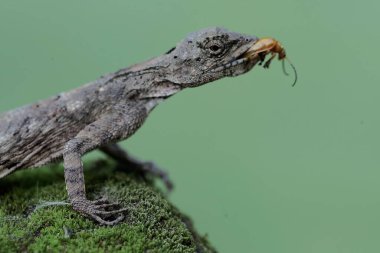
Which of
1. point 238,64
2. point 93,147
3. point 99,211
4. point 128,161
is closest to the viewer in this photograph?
point 99,211

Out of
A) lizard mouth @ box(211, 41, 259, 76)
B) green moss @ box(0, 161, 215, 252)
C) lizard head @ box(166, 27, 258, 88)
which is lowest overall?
green moss @ box(0, 161, 215, 252)

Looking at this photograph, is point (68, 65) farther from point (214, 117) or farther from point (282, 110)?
point (282, 110)

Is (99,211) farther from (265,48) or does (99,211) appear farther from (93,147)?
→ (265,48)

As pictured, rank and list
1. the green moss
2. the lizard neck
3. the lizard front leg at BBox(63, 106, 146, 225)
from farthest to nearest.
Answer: the lizard neck, the lizard front leg at BBox(63, 106, 146, 225), the green moss

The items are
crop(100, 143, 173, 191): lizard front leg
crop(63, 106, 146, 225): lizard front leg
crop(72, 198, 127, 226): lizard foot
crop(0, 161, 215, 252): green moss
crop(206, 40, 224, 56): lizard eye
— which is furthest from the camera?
crop(100, 143, 173, 191): lizard front leg

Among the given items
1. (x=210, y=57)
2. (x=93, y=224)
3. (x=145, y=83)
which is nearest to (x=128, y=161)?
(x=145, y=83)

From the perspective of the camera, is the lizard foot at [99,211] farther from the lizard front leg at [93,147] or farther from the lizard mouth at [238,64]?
the lizard mouth at [238,64]

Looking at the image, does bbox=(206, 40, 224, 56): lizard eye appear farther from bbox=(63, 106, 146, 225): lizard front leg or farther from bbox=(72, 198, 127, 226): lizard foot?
bbox=(72, 198, 127, 226): lizard foot

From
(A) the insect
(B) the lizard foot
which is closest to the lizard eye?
(A) the insect
